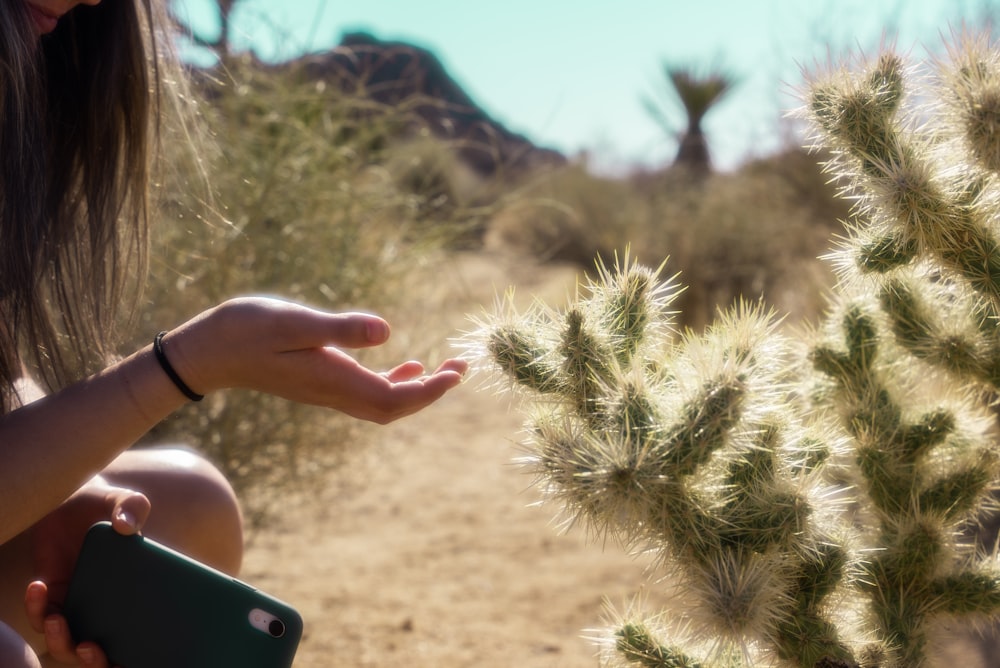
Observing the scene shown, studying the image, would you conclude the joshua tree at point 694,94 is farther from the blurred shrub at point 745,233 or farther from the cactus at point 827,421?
the cactus at point 827,421

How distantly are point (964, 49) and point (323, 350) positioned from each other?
898 millimetres

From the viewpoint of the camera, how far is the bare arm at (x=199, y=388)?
45.8 inches

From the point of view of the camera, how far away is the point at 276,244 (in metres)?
3.02

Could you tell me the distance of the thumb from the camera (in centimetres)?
126

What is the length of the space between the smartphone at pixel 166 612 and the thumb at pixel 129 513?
0.08ft

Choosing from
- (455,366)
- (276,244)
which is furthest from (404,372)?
(276,244)

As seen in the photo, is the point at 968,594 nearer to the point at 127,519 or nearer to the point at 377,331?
the point at 377,331

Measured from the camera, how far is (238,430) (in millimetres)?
2990

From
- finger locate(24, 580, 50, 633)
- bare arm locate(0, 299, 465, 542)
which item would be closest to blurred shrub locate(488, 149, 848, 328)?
bare arm locate(0, 299, 465, 542)

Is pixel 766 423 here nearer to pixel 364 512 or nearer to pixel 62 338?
pixel 62 338

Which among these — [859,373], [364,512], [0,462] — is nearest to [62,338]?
[0,462]

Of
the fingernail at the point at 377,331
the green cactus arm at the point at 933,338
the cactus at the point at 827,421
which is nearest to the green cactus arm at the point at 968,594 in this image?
the cactus at the point at 827,421

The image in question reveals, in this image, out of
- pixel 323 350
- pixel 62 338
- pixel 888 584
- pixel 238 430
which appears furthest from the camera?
pixel 238 430

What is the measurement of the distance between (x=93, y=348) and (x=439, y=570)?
191 centimetres
